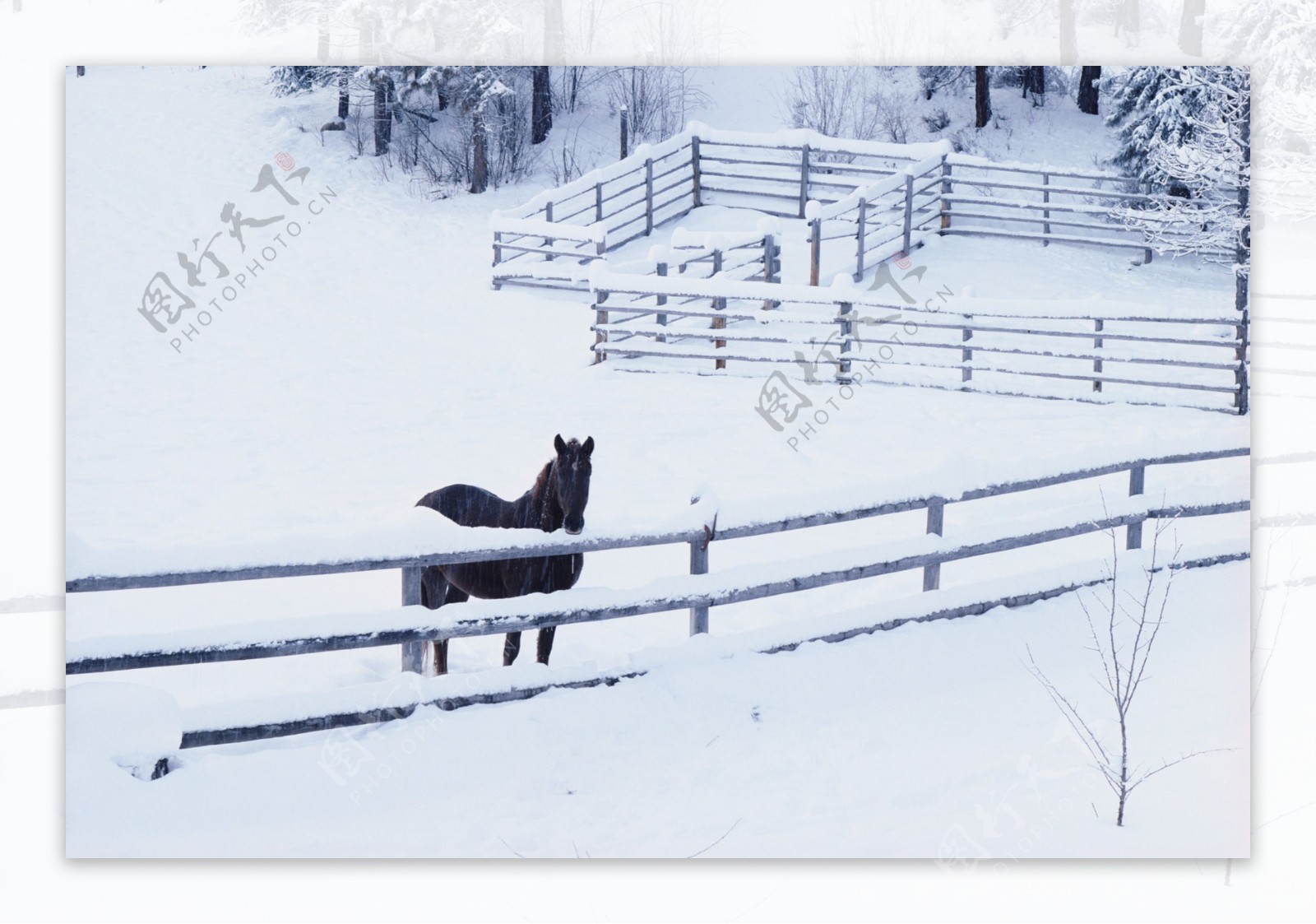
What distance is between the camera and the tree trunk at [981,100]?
4.37 meters

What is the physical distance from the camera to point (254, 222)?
4.20 m

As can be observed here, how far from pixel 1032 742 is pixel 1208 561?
0.94 metres

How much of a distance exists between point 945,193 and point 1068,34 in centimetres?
71

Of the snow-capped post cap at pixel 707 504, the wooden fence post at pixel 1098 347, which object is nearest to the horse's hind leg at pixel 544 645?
the snow-capped post cap at pixel 707 504

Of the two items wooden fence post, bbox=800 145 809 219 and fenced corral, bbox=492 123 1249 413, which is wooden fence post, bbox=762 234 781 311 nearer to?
fenced corral, bbox=492 123 1249 413

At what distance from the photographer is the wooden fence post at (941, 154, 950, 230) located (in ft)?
14.7

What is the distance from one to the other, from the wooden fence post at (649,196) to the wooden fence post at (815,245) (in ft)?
2.21

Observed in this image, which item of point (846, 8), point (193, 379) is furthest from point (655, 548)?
point (846, 8)

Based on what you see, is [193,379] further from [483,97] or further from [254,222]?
[483,97]

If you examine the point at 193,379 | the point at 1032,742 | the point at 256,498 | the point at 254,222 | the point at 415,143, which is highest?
the point at 415,143

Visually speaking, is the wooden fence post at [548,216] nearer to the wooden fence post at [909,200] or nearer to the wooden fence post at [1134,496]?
the wooden fence post at [909,200]

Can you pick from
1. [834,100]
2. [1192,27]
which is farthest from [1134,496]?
[834,100]

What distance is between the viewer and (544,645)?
3979mm

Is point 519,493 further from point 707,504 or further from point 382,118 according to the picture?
point 382,118
